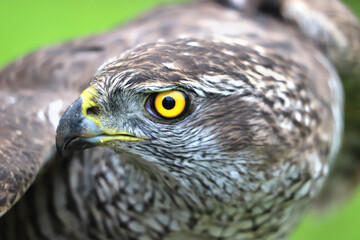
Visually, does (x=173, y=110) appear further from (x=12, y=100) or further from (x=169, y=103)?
(x=12, y=100)

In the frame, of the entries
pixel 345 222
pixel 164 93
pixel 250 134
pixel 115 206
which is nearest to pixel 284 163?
pixel 250 134

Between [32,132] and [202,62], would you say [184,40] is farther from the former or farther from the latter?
[32,132]

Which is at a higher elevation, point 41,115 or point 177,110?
point 41,115

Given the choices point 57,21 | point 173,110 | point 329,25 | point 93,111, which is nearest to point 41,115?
point 93,111

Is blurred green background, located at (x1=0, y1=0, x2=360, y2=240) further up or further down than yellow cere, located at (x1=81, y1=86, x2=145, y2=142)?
further up

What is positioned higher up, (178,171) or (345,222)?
(345,222)

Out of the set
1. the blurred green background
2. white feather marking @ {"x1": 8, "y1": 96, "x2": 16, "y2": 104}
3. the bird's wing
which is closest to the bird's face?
white feather marking @ {"x1": 8, "y1": 96, "x2": 16, "y2": 104}

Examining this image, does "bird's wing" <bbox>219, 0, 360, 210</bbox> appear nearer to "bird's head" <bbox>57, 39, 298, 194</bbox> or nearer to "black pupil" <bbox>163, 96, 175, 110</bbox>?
"bird's head" <bbox>57, 39, 298, 194</bbox>
